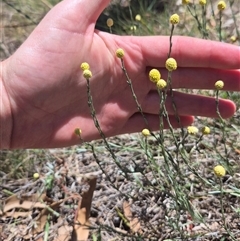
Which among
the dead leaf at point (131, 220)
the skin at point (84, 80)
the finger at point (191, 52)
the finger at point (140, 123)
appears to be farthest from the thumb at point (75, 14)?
the dead leaf at point (131, 220)

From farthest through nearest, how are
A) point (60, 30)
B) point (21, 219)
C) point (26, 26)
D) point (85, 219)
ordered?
point (26, 26) < point (21, 219) < point (85, 219) < point (60, 30)

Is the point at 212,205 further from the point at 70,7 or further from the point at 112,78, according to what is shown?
the point at 70,7

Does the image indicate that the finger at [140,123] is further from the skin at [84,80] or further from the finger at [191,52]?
the finger at [191,52]

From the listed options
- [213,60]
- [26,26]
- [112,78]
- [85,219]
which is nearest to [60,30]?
[112,78]

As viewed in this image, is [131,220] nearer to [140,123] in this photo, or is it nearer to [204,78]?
[140,123]

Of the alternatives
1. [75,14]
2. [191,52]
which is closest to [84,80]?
[75,14]
